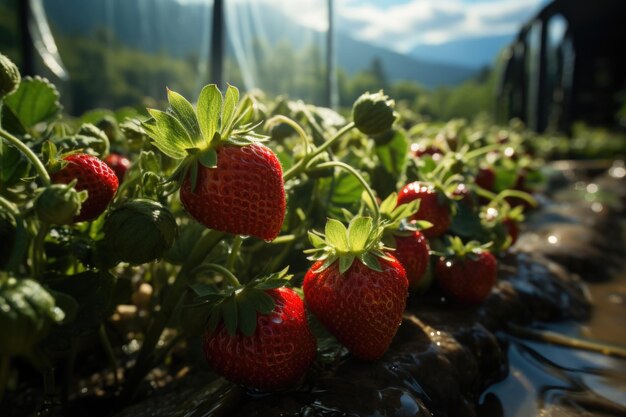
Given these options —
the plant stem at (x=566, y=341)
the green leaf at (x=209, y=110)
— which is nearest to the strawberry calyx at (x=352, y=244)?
the green leaf at (x=209, y=110)

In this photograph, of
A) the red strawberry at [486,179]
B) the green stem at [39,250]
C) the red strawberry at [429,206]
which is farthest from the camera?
the red strawberry at [486,179]

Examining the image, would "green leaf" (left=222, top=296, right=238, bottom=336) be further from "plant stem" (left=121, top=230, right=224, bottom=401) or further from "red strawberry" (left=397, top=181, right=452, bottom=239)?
"red strawberry" (left=397, top=181, right=452, bottom=239)

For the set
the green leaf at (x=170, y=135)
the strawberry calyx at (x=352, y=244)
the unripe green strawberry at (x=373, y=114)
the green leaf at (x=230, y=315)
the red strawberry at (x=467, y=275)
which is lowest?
the red strawberry at (x=467, y=275)

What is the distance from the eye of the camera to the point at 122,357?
1.41 metres

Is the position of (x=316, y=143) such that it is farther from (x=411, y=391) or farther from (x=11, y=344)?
(x=11, y=344)

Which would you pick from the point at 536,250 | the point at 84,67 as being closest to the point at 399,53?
the point at 84,67

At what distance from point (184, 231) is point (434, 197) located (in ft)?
1.86

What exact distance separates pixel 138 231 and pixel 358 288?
34 centimetres

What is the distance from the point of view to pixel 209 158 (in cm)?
78

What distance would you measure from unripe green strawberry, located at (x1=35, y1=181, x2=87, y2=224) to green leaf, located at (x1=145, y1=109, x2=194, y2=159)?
0.20 m

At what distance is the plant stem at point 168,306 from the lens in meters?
0.96

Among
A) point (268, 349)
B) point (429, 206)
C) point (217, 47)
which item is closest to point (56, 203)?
point (268, 349)

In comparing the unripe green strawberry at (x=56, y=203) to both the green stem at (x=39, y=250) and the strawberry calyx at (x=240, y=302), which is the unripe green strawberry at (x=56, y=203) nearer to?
the green stem at (x=39, y=250)

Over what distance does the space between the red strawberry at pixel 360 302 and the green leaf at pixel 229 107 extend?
0.89ft
